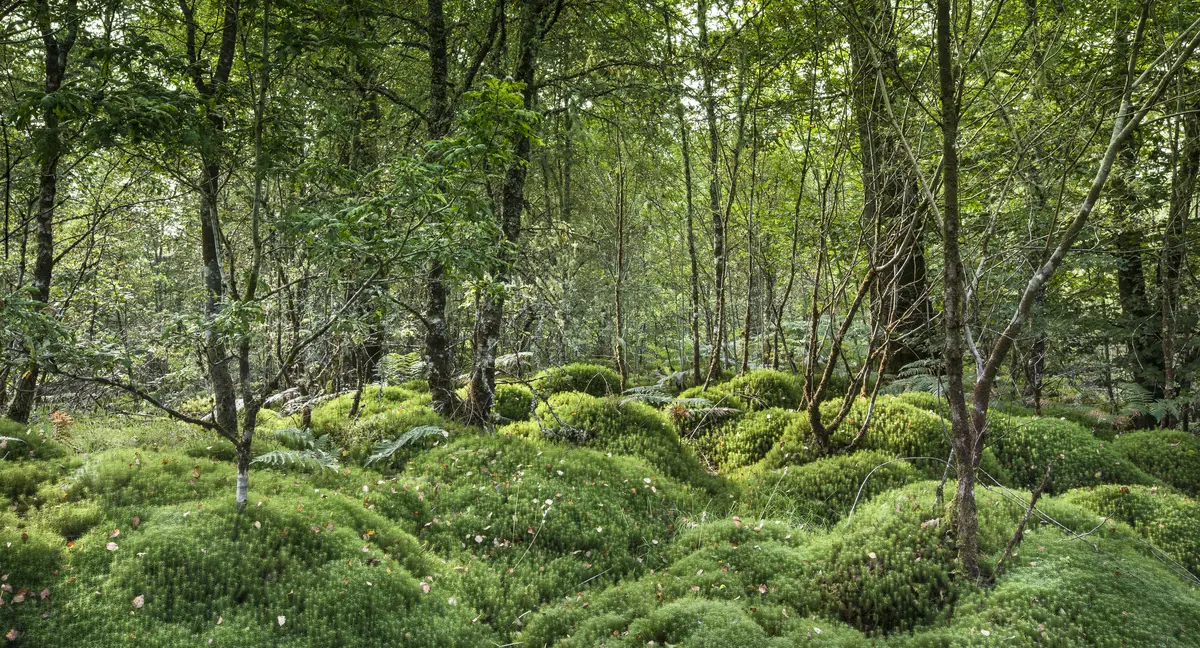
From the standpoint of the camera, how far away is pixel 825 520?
6.61 meters

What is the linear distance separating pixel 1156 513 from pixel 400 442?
29.7 ft

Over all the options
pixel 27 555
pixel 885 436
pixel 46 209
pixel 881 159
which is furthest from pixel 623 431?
pixel 46 209

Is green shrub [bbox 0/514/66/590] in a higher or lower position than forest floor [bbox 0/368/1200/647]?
higher

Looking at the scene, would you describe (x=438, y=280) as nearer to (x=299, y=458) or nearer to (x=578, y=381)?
(x=299, y=458)

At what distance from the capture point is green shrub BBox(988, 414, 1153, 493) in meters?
7.46

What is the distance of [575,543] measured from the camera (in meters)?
6.33

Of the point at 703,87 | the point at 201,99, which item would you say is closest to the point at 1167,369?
the point at 703,87

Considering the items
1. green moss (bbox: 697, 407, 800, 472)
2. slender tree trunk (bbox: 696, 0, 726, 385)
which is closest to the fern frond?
green moss (bbox: 697, 407, 800, 472)

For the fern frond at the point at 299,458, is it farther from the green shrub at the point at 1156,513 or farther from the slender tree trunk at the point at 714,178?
the green shrub at the point at 1156,513

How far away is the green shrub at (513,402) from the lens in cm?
987

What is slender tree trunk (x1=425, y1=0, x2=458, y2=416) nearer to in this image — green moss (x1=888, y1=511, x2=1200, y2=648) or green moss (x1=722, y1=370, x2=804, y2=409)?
green moss (x1=722, y1=370, x2=804, y2=409)

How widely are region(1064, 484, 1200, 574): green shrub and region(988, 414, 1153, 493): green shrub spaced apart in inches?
23.7

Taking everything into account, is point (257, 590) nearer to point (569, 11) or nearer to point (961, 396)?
point (961, 396)

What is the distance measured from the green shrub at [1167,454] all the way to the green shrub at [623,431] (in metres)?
6.25
